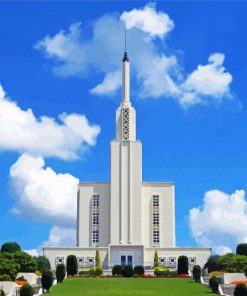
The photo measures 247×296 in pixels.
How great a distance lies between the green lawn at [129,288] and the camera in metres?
38.9

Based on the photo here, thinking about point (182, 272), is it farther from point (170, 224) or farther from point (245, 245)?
point (170, 224)

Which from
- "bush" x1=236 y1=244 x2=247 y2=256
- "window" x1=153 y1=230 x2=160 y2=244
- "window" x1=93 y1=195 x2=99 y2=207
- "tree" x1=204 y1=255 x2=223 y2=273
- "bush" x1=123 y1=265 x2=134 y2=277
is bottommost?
"bush" x1=123 y1=265 x2=134 y2=277

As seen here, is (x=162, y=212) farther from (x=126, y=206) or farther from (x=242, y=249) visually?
(x=242, y=249)

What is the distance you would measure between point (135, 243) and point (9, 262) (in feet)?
83.4

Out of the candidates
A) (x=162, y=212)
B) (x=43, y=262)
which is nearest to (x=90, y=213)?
(x=162, y=212)

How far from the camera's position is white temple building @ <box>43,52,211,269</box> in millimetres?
74000

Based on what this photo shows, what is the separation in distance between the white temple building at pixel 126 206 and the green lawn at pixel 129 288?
23932 mm

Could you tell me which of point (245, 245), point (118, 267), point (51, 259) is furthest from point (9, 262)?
point (245, 245)

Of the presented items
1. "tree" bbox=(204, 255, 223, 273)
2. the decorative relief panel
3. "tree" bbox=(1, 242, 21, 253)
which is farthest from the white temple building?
"tree" bbox=(1, 242, 21, 253)

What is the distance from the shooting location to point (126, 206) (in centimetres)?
7450

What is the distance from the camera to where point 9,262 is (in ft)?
164

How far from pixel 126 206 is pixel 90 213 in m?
4.38

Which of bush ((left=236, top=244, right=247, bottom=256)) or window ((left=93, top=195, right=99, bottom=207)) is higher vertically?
window ((left=93, top=195, right=99, bottom=207))

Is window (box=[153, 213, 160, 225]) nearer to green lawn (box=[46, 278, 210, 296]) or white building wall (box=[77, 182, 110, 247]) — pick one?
white building wall (box=[77, 182, 110, 247])
